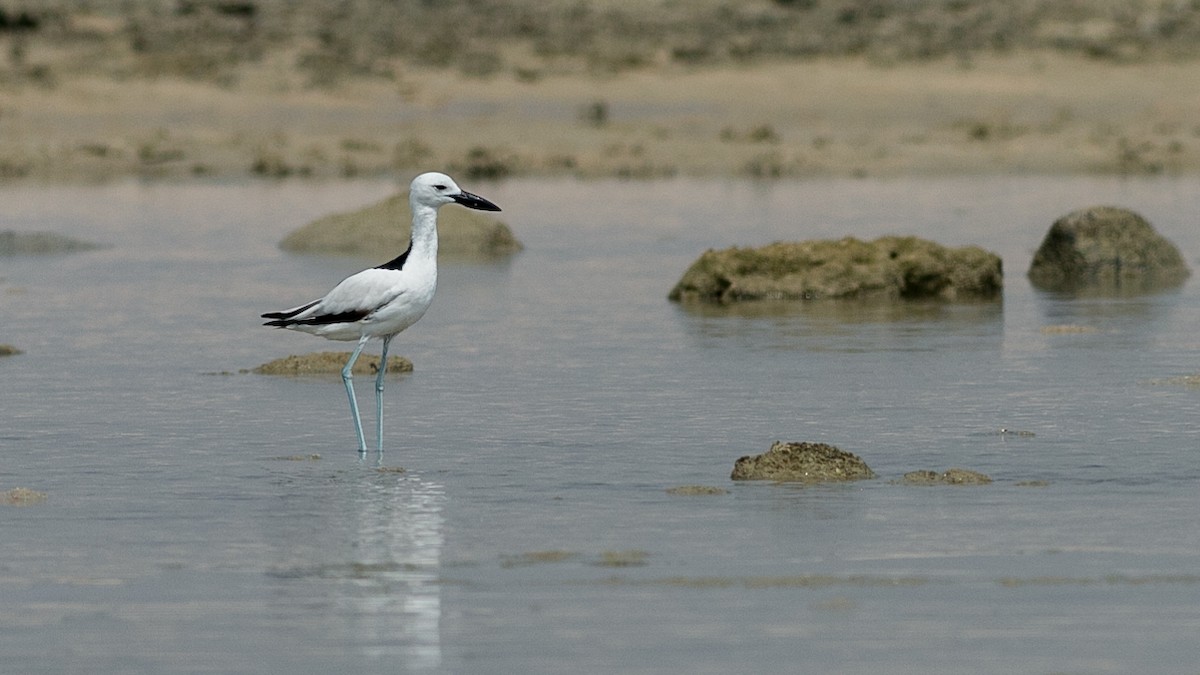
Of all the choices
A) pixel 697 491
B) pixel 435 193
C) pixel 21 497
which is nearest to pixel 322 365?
pixel 435 193

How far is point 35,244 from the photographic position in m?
21.2

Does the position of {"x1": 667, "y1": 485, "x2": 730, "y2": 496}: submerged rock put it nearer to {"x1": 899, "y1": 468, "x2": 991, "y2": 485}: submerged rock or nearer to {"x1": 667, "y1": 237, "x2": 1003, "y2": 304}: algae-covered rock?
{"x1": 899, "y1": 468, "x2": 991, "y2": 485}: submerged rock

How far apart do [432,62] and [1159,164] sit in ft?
50.2

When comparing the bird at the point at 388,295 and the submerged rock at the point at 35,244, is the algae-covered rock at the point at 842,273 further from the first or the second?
the submerged rock at the point at 35,244

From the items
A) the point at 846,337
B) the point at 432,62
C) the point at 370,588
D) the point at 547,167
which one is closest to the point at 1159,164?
the point at 547,167

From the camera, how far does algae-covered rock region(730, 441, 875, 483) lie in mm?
8859

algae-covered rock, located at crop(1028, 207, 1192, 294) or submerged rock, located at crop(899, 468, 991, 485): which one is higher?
algae-covered rock, located at crop(1028, 207, 1192, 294)

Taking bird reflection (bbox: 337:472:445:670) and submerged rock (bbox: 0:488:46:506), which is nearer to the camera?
bird reflection (bbox: 337:472:445:670)

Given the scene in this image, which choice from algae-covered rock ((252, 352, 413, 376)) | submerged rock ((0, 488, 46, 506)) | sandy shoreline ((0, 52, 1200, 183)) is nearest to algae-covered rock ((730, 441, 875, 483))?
submerged rock ((0, 488, 46, 506))

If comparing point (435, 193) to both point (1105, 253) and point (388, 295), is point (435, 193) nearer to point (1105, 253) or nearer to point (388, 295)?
point (388, 295)

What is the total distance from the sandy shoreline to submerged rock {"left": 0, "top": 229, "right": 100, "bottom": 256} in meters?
9.52

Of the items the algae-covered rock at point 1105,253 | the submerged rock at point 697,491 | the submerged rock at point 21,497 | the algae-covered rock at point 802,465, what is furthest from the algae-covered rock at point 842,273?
the submerged rock at point 21,497

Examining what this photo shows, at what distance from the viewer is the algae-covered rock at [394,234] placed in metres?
20.6

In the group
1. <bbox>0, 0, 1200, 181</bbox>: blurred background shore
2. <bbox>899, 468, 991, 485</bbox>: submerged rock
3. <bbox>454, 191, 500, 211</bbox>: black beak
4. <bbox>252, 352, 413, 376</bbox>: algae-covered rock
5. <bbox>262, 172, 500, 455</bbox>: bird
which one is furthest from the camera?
<bbox>0, 0, 1200, 181</bbox>: blurred background shore
